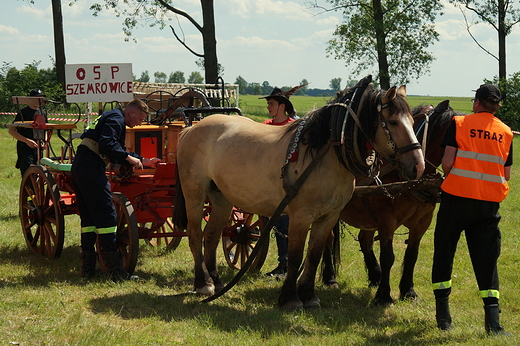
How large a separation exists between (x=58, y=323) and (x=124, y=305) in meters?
0.83

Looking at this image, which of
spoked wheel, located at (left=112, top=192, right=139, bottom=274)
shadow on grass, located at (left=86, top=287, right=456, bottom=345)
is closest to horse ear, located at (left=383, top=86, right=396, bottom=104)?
shadow on grass, located at (left=86, top=287, right=456, bottom=345)

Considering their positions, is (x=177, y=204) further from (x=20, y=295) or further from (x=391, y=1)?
(x=391, y=1)

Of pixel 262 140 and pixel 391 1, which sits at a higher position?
pixel 391 1

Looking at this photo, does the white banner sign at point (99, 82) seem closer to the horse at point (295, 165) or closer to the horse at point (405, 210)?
the horse at point (295, 165)

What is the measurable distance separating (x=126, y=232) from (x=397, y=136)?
3249 millimetres

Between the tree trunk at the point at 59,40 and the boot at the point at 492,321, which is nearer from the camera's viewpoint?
the boot at the point at 492,321

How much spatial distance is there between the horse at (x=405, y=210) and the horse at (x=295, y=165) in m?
0.63

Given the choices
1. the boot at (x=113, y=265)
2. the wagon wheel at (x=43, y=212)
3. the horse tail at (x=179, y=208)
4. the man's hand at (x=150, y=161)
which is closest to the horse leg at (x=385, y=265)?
the horse tail at (x=179, y=208)

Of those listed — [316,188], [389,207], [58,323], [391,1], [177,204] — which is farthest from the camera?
Answer: [391,1]

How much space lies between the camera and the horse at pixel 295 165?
185 inches

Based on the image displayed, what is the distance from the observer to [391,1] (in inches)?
989

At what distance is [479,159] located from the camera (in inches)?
178

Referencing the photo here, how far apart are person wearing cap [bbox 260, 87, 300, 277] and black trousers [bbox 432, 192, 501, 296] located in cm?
239

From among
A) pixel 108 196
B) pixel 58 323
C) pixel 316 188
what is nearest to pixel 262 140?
pixel 316 188
